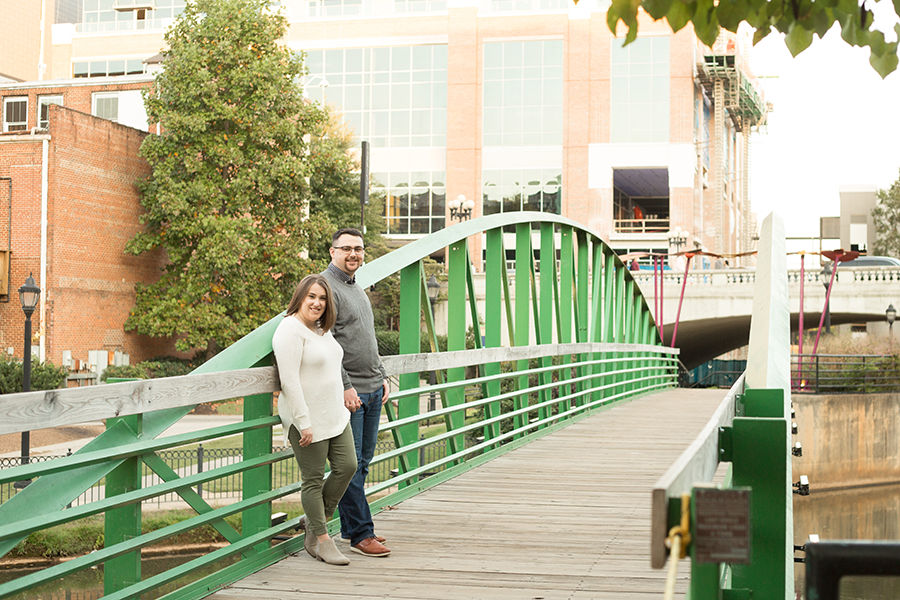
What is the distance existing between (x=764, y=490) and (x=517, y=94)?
160 feet

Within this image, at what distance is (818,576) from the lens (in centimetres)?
148

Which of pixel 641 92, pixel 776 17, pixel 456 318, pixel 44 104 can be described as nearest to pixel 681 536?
pixel 776 17

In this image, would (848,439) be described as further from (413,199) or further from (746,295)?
(413,199)

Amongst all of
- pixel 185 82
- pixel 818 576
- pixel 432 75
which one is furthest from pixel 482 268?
pixel 818 576

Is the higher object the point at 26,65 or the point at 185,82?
the point at 26,65

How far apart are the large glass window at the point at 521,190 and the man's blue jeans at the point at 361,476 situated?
144 ft

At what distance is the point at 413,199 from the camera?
165 ft

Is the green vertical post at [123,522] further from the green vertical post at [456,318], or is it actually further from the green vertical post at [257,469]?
the green vertical post at [456,318]

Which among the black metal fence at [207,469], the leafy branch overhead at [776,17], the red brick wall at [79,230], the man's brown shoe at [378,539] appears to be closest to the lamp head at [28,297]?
the black metal fence at [207,469]

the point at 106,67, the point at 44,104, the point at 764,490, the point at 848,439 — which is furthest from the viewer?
the point at 106,67

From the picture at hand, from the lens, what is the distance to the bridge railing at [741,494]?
145 cm

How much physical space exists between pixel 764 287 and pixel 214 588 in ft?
9.72

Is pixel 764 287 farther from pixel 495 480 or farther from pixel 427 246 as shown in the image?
pixel 495 480

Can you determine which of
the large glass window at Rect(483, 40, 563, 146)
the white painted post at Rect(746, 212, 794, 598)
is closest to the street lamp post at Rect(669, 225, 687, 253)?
the large glass window at Rect(483, 40, 563, 146)
